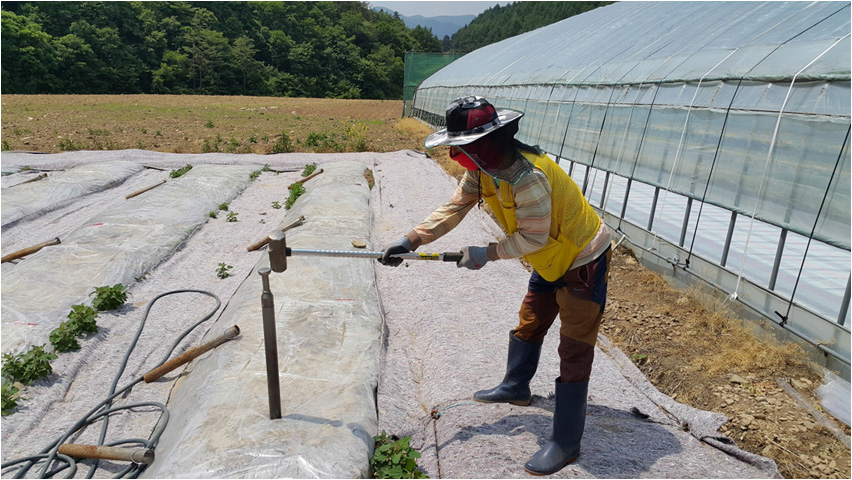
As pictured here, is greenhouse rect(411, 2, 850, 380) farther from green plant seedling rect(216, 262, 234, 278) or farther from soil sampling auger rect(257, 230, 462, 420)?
green plant seedling rect(216, 262, 234, 278)

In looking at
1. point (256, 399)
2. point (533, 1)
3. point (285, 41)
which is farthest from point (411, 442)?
point (533, 1)

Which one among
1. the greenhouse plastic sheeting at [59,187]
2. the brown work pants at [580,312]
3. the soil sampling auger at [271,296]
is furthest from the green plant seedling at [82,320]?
the greenhouse plastic sheeting at [59,187]

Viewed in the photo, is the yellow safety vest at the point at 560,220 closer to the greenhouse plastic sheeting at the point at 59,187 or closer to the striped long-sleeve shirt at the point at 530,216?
the striped long-sleeve shirt at the point at 530,216

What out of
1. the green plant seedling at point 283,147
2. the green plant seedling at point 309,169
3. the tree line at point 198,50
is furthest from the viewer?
the tree line at point 198,50

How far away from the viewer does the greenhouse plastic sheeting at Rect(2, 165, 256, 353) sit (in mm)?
4844

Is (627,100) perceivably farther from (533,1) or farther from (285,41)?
(533,1)

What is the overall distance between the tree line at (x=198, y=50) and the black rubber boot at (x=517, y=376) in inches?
1825

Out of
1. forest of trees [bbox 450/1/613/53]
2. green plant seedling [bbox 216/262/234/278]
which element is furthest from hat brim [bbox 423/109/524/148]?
forest of trees [bbox 450/1/613/53]

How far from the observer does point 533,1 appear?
3499 inches

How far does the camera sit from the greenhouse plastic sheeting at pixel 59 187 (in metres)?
8.71

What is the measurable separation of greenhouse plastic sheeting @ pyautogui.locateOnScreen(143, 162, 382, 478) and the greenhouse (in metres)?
3.77

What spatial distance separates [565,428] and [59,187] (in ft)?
34.2

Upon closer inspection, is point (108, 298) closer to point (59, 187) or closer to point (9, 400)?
point (9, 400)

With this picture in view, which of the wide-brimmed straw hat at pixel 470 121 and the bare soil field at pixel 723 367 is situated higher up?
the wide-brimmed straw hat at pixel 470 121
